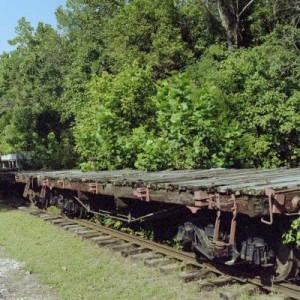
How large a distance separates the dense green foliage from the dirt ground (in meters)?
5.12

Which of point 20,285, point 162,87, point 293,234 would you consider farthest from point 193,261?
point 162,87

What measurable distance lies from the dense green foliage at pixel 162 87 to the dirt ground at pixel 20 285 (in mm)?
5121

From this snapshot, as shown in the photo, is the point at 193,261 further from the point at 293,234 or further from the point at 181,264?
the point at 293,234

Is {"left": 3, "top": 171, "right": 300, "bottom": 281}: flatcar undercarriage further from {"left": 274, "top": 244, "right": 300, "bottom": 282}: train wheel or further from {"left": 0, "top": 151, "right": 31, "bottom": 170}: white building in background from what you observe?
{"left": 0, "top": 151, "right": 31, "bottom": 170}: white building in background

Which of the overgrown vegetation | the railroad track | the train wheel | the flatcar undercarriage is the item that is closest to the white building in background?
the railroad track

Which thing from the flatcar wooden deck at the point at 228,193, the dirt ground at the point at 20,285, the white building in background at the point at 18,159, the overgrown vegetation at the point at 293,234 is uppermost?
the white building in background at the point at 18,159

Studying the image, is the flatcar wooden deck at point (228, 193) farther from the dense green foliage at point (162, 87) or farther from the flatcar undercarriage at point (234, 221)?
the dense green foliage at point (162, 87)

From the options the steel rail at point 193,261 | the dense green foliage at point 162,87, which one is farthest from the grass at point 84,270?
the dense green foliage at point 162,87

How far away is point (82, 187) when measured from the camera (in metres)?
10.1

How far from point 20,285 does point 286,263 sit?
11.9 ft

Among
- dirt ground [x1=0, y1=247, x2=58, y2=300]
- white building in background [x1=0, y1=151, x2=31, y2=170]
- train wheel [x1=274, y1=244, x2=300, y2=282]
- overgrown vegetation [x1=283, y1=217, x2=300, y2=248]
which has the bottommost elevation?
dirt ground [x1=0, y1=247, x2=58, y2=300]

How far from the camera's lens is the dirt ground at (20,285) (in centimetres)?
603

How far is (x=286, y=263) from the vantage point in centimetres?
567

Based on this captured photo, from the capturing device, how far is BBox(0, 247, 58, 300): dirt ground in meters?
6.03
